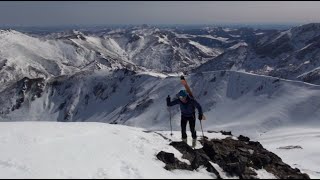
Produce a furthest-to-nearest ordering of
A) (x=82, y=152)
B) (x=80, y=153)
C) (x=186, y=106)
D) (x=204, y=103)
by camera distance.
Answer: (x=204, y=103)
(x=186, y=106)
(x=82, y=152)
(x=80, y=153)

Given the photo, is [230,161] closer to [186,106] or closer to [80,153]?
[186,106]

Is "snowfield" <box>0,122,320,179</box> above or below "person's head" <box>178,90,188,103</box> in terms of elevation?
below

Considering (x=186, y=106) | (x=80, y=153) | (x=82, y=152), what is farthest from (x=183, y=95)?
(x=80, y=153)

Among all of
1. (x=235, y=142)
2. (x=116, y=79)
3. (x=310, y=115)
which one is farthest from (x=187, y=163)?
(x=116, y=79)

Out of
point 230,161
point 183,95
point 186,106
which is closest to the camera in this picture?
point 230,161

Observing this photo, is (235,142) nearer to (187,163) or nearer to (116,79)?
(187,163)

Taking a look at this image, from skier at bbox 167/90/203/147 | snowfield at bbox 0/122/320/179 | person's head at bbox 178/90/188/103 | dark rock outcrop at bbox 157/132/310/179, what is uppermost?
person's head at bbox 178/90/188/103

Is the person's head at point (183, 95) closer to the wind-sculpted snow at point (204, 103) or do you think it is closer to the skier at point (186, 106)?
the skier at point (186, 106)

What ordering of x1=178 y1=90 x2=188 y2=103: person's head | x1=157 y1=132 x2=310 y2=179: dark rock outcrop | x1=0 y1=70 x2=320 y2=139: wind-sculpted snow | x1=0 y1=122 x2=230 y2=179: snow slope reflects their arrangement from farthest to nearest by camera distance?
x1=0 y1=70 x2=320 y2=139: wind-sculpted snow
x1=178 y1=90 x2=188 y2=103: person's head
x1=157 y1=132 x2=310 y2=179: dark rock outcrop
x1=0 y1=122 x2=230 y2=179: snow slope

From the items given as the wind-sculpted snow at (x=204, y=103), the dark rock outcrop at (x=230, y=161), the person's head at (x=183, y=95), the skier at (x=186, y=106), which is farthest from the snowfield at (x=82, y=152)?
the wind-sculpted snow at (x=204, y=103)

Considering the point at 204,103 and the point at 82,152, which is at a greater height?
the point at 82,152

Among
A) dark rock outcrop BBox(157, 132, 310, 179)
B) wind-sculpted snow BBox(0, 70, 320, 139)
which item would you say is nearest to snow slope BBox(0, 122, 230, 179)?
dark rock outcrop BBox(157, 132, 310, 179)

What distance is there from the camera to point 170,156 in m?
20.7

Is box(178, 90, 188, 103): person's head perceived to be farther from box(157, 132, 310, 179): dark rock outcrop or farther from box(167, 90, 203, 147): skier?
box(157, 132, 310, 179): dark rock outcrop
